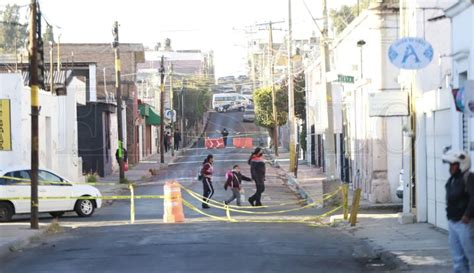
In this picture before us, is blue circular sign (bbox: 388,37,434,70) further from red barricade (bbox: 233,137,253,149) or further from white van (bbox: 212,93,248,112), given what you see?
white van (bbox: 212,93,248,112)

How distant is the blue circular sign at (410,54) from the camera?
1617 centimetres

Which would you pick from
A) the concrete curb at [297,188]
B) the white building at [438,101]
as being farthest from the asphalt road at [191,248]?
the concrete curb at [297,188]

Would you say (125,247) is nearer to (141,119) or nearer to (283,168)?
(283,168)

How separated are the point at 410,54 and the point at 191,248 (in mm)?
5437

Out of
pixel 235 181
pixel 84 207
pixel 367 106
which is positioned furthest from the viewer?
pixel 235 181

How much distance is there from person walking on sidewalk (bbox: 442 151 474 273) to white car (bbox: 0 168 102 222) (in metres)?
15.5

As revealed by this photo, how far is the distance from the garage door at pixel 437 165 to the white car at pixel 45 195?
10262 millimetres

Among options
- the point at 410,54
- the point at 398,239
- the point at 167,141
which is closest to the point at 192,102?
the point at 167,141

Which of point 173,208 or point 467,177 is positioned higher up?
point 467,177

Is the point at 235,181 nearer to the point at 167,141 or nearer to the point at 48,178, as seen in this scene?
the point at 48,178

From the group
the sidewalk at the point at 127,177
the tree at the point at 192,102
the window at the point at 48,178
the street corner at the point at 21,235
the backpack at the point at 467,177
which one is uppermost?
the tree at the point at 192,102

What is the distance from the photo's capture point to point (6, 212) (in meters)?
23.1

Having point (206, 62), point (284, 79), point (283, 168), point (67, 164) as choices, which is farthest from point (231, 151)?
point (206, 62)

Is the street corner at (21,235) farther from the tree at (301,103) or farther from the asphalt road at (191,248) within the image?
the tree at (301,103)
